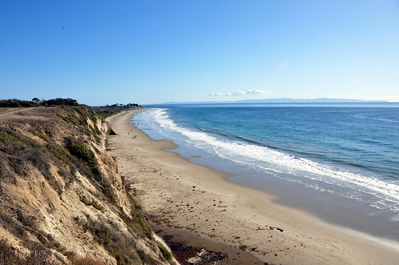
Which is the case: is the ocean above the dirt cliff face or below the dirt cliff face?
below

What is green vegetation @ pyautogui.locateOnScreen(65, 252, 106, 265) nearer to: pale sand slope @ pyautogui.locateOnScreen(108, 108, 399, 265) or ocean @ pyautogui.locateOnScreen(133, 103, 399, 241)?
pale sand slope @ pyautogui.locateOnScreen(108, 108, 399, 265)

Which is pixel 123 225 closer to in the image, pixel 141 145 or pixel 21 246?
pixel 21 246

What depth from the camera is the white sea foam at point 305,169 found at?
18062mm

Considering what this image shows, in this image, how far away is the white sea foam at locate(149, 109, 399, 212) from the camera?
59.3 ft

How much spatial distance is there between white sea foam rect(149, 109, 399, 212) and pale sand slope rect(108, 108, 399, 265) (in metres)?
5.49

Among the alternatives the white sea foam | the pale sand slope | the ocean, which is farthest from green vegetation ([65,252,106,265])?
the white sea foam

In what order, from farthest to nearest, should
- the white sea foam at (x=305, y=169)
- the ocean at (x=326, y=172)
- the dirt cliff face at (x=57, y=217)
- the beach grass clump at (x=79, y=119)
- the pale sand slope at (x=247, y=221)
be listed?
the beach grass clump at (x=79, y=119) → the white sea foam at (x=305, y=169) → the ocean at (x=326, y=172) → the pale sand slope at (x=247, y=221) → the dirt cliff face at (x=57, y=217)

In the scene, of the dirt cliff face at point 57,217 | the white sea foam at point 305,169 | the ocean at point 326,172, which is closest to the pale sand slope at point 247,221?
the ocean at point 326,172

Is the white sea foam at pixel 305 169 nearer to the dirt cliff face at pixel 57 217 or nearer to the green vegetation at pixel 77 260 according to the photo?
the dirt cliff face at pixel 57 217

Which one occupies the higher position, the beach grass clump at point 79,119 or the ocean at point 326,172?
the beach grass clump at point 79,119

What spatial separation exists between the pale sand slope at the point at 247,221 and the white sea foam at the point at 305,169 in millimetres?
5487

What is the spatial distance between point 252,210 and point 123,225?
30.2 feet

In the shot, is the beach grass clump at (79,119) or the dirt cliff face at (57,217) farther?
the beach grass clump at (79,119)

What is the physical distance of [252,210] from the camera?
51.8ft
